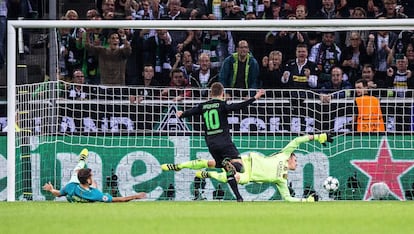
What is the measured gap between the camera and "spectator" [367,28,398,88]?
15914 millimetres

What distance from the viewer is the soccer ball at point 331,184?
625 inches

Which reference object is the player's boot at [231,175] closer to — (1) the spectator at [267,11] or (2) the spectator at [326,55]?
(2) the spectator at [326,55]

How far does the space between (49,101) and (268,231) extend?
22.9 feet

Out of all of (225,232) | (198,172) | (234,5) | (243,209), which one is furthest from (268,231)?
(234,5)

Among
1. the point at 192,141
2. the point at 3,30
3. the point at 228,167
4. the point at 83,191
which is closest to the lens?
the point at 83,191

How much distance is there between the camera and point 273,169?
15.9 metres

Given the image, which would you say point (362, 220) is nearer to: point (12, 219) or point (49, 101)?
point (12, 219)

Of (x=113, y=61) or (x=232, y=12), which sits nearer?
(x=113, y=61)

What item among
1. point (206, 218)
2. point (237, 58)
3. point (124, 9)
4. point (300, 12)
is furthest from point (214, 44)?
point (206, 218)

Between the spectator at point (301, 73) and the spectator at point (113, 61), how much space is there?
229cm

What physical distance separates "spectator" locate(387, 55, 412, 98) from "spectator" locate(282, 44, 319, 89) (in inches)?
41.5

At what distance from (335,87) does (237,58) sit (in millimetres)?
1472

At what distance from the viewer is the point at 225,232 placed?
9086 mm

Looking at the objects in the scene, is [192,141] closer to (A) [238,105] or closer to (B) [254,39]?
(A) [238,105]
